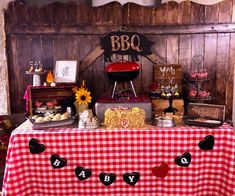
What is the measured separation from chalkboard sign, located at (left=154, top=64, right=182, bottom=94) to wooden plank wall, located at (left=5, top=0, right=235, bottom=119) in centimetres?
12

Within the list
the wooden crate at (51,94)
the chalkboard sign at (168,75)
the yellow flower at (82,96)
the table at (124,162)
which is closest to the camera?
the table at (124,162)

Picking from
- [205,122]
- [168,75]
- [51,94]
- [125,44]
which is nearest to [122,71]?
[125,44]

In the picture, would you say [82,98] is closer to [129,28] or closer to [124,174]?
[124,174]

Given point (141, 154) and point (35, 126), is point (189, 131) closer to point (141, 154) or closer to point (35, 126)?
point (141, 154)

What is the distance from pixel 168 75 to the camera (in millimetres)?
2533

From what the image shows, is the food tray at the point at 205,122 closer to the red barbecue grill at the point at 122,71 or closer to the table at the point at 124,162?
the table at the point at 124,162

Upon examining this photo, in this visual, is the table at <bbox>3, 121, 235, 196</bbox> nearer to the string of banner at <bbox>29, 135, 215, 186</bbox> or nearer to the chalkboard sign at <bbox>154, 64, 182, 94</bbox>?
the string of banner at <bbox>29, 135, 215, 186</bbox>

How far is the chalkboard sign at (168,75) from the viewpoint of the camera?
252 cm

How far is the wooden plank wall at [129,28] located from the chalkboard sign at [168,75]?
0.40 ft

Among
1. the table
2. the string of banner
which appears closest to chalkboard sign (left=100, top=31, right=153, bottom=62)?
the table

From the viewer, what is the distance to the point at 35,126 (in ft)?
6.48

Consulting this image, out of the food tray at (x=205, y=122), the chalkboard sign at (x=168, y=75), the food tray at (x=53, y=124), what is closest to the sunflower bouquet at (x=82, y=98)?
the food tray at (x=53, y=124)

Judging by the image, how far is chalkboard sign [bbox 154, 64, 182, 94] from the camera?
8.27 feet

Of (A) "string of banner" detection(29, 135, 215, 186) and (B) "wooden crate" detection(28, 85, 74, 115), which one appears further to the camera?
(B) "wooden crate" detection(28, 85, 74, 115)
